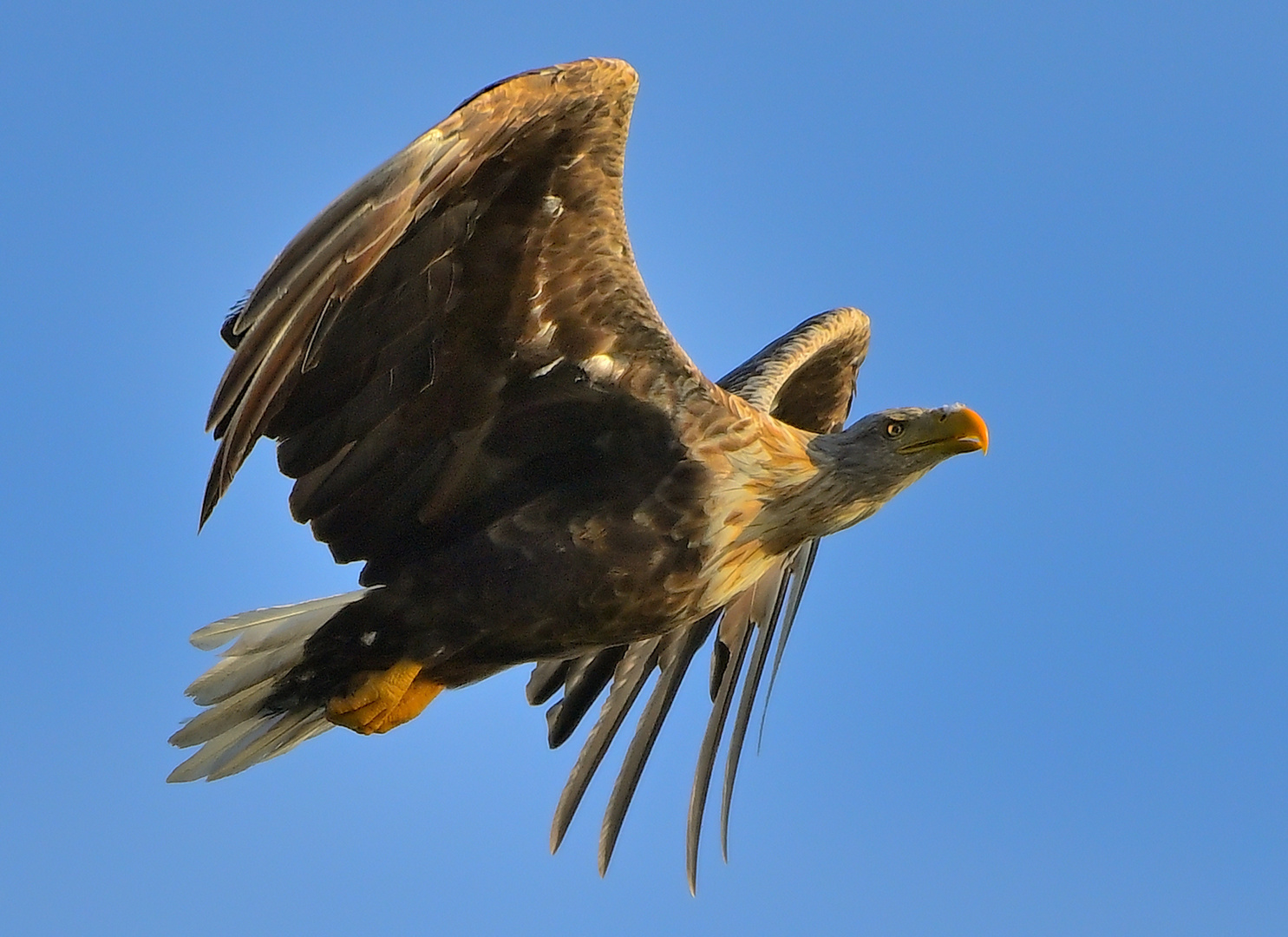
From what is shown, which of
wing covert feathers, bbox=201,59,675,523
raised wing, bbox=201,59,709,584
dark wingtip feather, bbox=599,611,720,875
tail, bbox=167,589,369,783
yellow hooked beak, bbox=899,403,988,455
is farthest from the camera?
dark wingtip feather, bbox=599,611,720,875

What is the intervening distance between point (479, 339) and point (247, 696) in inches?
69.9

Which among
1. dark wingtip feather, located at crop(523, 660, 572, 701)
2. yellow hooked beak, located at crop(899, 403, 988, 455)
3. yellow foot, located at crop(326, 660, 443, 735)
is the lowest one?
yellow foot, located at crop(326, 660, 443, 735)

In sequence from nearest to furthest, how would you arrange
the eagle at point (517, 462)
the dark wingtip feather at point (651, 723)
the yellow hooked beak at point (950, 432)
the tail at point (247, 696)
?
the eagle at point (517, 462) < the yellow hooked beak at point (950, 432) < the tail at point (247, 696) < the dark wingtip feather at point (651, 723)

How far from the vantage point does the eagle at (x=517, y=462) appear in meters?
6.25

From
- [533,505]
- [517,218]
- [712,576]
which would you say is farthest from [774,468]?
[517,218]

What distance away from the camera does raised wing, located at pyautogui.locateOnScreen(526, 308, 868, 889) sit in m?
8.31

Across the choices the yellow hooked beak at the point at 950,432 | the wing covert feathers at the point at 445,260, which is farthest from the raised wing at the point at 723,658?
the wing covert feathers at the point at 445,260

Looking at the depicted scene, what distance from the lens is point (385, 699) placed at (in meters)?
7.10

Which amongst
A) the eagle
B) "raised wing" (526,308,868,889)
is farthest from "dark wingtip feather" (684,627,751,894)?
the eagle

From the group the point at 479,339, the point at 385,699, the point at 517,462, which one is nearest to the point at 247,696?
the point at 385,699

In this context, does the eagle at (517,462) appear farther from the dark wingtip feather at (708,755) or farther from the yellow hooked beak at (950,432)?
the dark wingtip feather at (708,755)

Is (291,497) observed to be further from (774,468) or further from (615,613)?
(774,468)

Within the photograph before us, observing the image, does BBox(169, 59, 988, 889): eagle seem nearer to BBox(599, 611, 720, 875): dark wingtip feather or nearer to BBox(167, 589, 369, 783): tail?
BBox(167, 589, 369, 783): tail

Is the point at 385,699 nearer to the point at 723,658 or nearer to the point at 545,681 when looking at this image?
the point at 545,681
